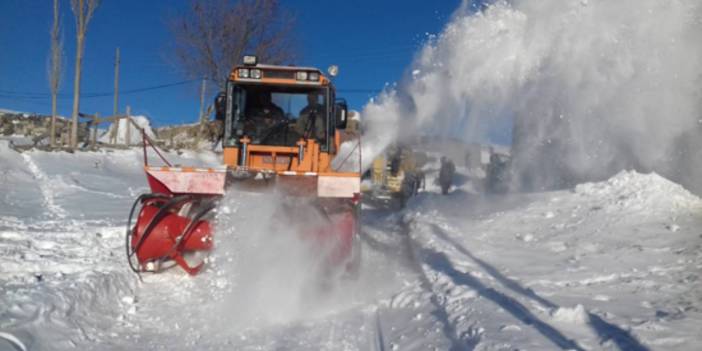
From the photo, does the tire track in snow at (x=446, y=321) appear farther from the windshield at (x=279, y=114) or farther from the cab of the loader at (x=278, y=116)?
the windshield at (x=279, y=114)

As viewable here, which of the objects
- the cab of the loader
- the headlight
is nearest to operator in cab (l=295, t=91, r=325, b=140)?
the cab of the loader

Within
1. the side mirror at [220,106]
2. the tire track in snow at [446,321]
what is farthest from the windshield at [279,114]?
the tire track in snow at [446,321]

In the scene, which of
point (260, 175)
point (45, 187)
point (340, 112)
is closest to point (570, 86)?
point (340, 112)

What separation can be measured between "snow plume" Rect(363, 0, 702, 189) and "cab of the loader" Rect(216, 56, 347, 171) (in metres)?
4.75

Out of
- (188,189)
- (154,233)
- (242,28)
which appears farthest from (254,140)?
(242,28)

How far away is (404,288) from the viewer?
6.65 metres

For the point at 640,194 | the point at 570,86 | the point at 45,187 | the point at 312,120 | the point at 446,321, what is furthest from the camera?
the point at 45,187

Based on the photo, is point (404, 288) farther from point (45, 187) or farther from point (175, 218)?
point (45, 187)

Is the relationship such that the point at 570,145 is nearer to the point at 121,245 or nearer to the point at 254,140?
the point at 254,140

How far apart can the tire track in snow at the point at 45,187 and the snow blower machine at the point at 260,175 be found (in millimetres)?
4035

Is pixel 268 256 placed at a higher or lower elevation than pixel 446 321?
higher

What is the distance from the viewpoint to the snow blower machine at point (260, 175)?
6.21 m

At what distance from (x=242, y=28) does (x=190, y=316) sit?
73.2 feet

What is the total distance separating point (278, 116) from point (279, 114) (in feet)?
0.10
